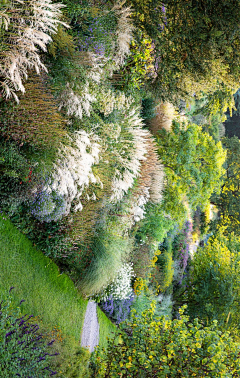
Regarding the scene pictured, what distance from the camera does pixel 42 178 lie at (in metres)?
5.06

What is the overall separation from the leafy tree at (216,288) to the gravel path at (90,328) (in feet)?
10.7

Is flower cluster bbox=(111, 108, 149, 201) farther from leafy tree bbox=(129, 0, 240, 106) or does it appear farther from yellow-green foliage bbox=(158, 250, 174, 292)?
yellow-green foliage bbox=(158, 250, 174, 292)

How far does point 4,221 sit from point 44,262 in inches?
54.9

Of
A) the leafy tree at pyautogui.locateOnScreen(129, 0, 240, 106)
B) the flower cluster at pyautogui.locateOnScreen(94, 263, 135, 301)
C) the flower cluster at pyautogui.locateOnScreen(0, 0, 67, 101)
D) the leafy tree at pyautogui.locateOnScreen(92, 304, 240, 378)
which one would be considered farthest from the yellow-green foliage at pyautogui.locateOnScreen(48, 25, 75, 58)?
the flower cluster at pyautogui.locateOnScreen(94, 263, 135, 301)

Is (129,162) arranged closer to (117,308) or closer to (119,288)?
(119,288)

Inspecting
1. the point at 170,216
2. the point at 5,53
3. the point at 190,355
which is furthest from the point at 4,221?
the point at 170,216

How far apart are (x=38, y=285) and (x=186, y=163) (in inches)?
219

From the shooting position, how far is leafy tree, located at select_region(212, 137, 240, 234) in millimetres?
17359

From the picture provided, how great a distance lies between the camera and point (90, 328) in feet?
26.3

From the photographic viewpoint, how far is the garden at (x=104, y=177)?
4496 millimetres

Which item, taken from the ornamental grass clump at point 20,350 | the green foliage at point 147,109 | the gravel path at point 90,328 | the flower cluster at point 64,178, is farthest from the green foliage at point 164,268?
the ornamental grass clump at point 20,350

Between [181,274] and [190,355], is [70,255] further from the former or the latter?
[181,274]

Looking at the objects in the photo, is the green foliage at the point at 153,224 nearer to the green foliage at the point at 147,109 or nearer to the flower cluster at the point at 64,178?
the green foliage at the point at 147,109

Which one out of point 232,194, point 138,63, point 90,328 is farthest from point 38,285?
point 232,194
